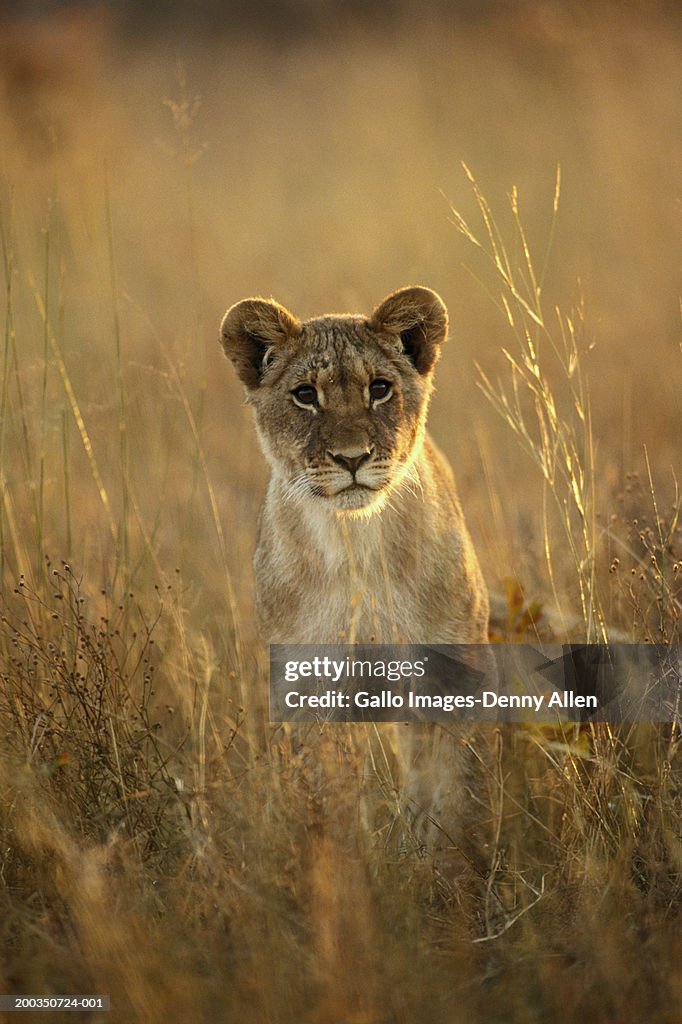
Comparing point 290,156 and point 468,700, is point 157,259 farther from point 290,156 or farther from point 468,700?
point 468,700

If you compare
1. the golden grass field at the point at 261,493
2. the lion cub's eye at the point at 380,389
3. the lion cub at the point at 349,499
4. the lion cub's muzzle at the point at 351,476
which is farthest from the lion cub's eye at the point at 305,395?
the golden grass field at the point at 261,493

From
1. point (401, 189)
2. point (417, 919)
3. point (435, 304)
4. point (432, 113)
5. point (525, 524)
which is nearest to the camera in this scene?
point (417, 919)

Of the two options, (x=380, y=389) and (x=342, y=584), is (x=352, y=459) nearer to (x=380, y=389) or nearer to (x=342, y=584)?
(x=380, y=389)

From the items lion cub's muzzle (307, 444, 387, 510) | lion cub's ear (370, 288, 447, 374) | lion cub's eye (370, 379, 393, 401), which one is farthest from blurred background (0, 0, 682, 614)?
lion cub's muzzle (307, 444, 387, 510)

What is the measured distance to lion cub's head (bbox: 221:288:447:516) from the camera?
4.39 meters

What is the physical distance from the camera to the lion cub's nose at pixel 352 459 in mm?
4301

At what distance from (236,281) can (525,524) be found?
568 centimetres

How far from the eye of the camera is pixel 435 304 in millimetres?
4832

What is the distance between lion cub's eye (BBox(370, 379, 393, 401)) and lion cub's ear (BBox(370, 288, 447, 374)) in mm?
271

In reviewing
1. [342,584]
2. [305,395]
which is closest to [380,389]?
[305,395]

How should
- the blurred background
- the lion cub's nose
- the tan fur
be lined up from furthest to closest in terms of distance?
1. the blurred background
2. the tan fur
3. the lion cub's nose

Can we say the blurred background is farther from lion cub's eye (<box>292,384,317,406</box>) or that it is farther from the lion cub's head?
lion cub's eye (<box>292,384,317,406</box>)

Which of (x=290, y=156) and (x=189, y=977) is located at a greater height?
(x=290, y=156)

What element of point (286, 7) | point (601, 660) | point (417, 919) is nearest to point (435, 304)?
point (601, 660)
